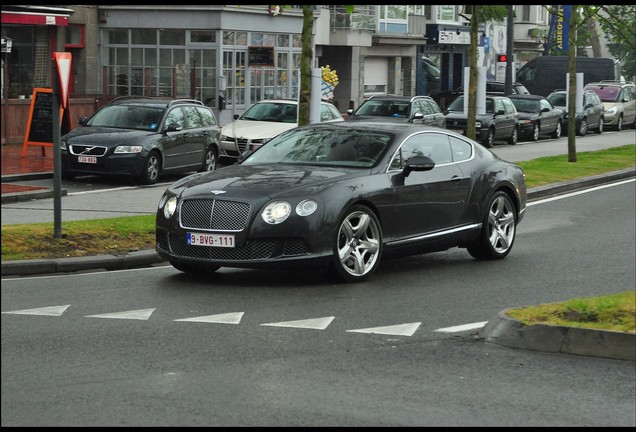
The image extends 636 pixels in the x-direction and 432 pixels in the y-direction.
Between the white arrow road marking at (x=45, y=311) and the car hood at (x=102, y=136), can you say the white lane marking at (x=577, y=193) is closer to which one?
the car hood at (x=102, y=136)

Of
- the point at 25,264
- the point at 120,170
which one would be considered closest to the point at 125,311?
the point at 25,264

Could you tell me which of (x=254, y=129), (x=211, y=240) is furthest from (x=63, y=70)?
(x=254, y=129)

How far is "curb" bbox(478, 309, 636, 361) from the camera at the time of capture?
348 inches

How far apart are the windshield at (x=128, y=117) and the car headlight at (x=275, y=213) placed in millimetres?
14015

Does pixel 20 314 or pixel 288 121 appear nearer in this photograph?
pixel 20 314

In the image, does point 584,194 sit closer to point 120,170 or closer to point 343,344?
point 120,170

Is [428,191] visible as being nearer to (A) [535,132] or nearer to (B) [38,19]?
(B) [38,19]

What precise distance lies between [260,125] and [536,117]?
16433 mm

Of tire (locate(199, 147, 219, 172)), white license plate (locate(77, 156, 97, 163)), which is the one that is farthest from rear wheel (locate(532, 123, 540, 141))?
white license plate (locate(77, 156, 97, 163))

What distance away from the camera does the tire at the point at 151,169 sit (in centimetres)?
2422

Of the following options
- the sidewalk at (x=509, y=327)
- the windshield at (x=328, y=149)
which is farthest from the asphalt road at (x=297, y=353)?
the windshield at (x=328, y=149)

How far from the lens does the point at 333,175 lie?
12125 millimetres

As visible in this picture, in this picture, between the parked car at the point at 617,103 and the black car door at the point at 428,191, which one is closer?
the black car door at the point at 428,191

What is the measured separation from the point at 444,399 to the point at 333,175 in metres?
5.02
